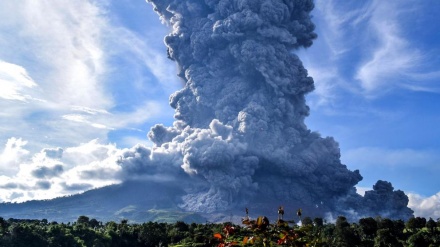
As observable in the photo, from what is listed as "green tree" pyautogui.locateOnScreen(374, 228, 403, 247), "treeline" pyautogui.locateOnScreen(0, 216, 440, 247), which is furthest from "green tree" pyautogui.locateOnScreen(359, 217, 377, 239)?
"green tree" pyautogui.locateOnScreen(374, 228, 403, 247)

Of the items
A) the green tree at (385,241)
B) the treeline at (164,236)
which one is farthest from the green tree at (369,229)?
the green tree at (385,241)

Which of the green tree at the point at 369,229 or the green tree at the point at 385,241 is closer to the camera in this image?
the green tree at the point at 385,241

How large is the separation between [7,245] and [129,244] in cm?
3167

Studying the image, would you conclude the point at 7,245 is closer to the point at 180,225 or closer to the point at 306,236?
the point at 180,225

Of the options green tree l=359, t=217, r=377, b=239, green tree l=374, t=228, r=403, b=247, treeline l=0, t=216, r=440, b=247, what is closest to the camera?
green tree l=374, t=228, r=403, b=247

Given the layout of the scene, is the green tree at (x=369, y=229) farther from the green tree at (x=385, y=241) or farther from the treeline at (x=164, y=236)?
the green tree at (x=385, y=241)

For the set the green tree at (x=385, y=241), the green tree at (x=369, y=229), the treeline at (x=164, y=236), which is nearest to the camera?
the green tree at (x=385, y=241)

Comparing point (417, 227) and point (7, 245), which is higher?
point (417, 227)

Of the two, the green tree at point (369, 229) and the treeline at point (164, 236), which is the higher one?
the green tree at point (369, 229)

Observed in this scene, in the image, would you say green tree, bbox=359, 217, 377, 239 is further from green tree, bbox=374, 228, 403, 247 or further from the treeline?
green tree, bbox=374, 228, 403, 247

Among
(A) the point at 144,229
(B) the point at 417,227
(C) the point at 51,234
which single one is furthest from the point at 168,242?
(B) the point at 417,227

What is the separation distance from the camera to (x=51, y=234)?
3445 inches

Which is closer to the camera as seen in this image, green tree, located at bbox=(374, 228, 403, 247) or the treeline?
green tree, located at bbox=(374, 228, 403, 247)

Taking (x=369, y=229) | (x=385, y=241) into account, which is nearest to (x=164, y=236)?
(x=369, y=229)
